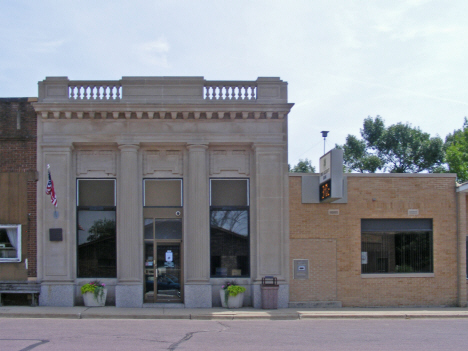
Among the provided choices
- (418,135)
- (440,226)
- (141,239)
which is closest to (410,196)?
(440,226)

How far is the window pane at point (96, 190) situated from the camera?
61.2 ft

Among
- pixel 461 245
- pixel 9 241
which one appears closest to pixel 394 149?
pixel 461 245

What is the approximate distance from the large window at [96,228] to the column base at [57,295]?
75 centimetres

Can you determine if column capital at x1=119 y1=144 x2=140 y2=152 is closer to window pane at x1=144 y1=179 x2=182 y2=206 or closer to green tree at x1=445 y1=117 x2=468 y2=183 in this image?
window pane at x1=144 y1=179 x2=182 y2=206

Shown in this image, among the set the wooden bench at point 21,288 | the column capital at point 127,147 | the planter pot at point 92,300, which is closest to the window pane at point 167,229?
the column capital at point 127,147

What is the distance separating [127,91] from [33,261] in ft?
22.3

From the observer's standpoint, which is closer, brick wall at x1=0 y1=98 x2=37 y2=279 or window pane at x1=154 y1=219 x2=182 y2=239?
brick wall at x1=0 y1=98 x2=37 y2=279

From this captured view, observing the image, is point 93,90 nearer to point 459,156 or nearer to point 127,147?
point 127,147

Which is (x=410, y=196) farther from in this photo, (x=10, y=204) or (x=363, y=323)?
(x=10, y=204)

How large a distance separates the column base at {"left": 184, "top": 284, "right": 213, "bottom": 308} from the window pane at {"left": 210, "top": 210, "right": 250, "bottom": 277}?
73 centimetres

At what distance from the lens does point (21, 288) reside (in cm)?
1770

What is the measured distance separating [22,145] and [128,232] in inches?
192

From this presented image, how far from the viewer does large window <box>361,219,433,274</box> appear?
19.1 m

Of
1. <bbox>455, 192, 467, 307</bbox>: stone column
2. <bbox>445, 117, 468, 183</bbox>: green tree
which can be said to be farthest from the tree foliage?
<bbox>455, 192, 467, 307</bbox>: stone column
